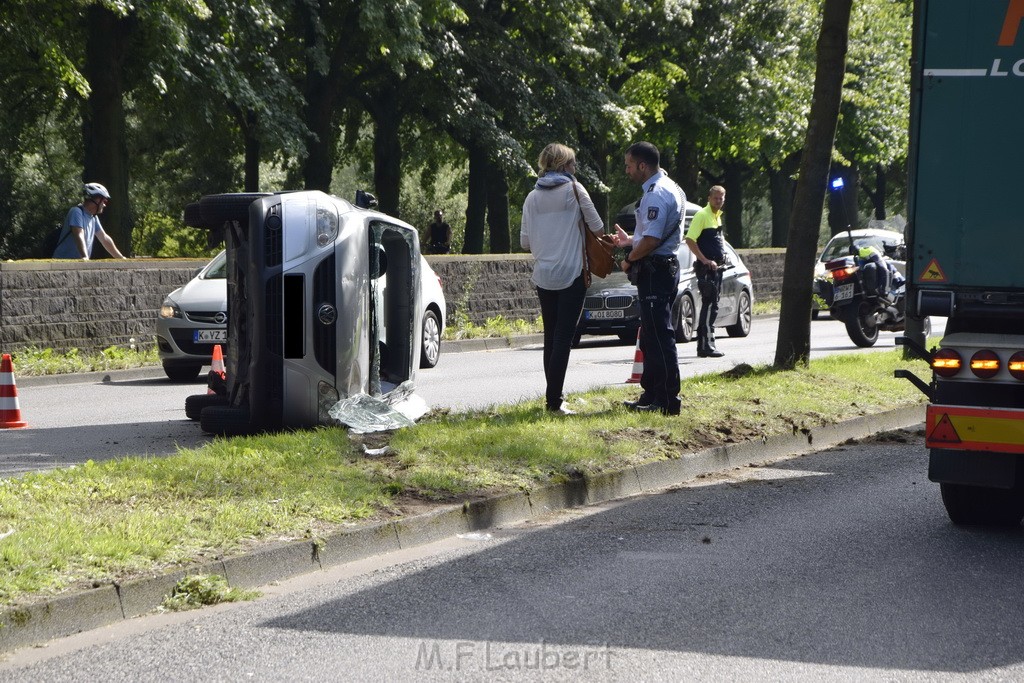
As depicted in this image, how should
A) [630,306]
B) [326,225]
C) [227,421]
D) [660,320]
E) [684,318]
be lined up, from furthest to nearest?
[630,306] < [684,318] < [660,320] < [227,421] < [326,225]

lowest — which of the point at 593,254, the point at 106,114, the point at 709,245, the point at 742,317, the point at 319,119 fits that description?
the point at 742,317

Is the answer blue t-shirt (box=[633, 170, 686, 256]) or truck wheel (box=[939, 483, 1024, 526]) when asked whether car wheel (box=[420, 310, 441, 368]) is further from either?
truck wheel (box=[939, 483, 1024, 526])

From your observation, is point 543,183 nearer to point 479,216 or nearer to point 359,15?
point 359,15

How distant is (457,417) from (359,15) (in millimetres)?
16485

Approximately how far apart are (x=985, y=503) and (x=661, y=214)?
11.8ft

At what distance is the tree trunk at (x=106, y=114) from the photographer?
2300 cm

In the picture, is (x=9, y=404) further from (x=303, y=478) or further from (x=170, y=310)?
(x=303, y=478)

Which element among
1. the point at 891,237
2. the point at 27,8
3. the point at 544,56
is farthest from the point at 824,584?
the point at 544,56

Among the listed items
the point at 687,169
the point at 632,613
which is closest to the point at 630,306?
the point at 632,613

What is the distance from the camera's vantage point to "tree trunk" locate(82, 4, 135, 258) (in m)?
23.0

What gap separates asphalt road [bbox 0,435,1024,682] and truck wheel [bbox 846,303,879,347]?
40.5ft

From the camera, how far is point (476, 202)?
32156mm

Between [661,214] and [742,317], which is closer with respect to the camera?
[661,214]

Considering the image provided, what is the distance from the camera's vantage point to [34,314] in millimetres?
16609
